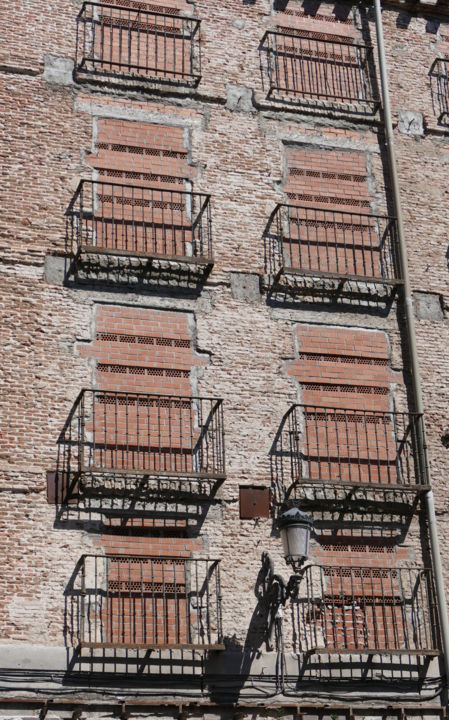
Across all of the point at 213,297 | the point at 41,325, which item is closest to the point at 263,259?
the point at 213,297

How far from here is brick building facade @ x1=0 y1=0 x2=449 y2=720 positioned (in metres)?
14.8

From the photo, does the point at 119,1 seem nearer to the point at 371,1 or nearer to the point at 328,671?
the point at 371,1

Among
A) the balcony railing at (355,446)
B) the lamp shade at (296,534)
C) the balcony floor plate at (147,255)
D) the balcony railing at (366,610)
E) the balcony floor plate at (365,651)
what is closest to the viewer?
the lamp shade at (296,534)

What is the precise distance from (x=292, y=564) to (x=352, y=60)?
9004mm

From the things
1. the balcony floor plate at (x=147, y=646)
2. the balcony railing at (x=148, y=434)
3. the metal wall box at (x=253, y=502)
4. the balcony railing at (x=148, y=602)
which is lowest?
the balcony floor plate at (x=147, y=646)

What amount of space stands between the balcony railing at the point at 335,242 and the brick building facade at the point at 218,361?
38mm

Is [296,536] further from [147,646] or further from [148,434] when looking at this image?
[148,434]

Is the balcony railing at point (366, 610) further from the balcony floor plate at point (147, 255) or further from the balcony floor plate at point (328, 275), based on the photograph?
the balcony floor plate at point (147, 255)

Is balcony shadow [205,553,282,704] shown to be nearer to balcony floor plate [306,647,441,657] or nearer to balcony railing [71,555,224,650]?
balcony railing [71,555,224,650]

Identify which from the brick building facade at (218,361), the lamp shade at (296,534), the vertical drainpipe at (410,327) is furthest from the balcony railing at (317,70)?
the lamp shade at (296,534)

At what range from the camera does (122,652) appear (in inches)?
571

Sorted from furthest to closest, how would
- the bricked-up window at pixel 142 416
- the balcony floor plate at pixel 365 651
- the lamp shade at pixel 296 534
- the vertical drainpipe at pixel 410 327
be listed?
1. the vertical drainpipe at pixel 410 327
2. the bricked-up window at pixel 142 416
3. the balcony floor plate at pixel 365 651
4. the lamp shade at pixel 296 534

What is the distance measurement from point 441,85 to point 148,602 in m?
9.99

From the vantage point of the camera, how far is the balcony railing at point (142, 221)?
16906mm
